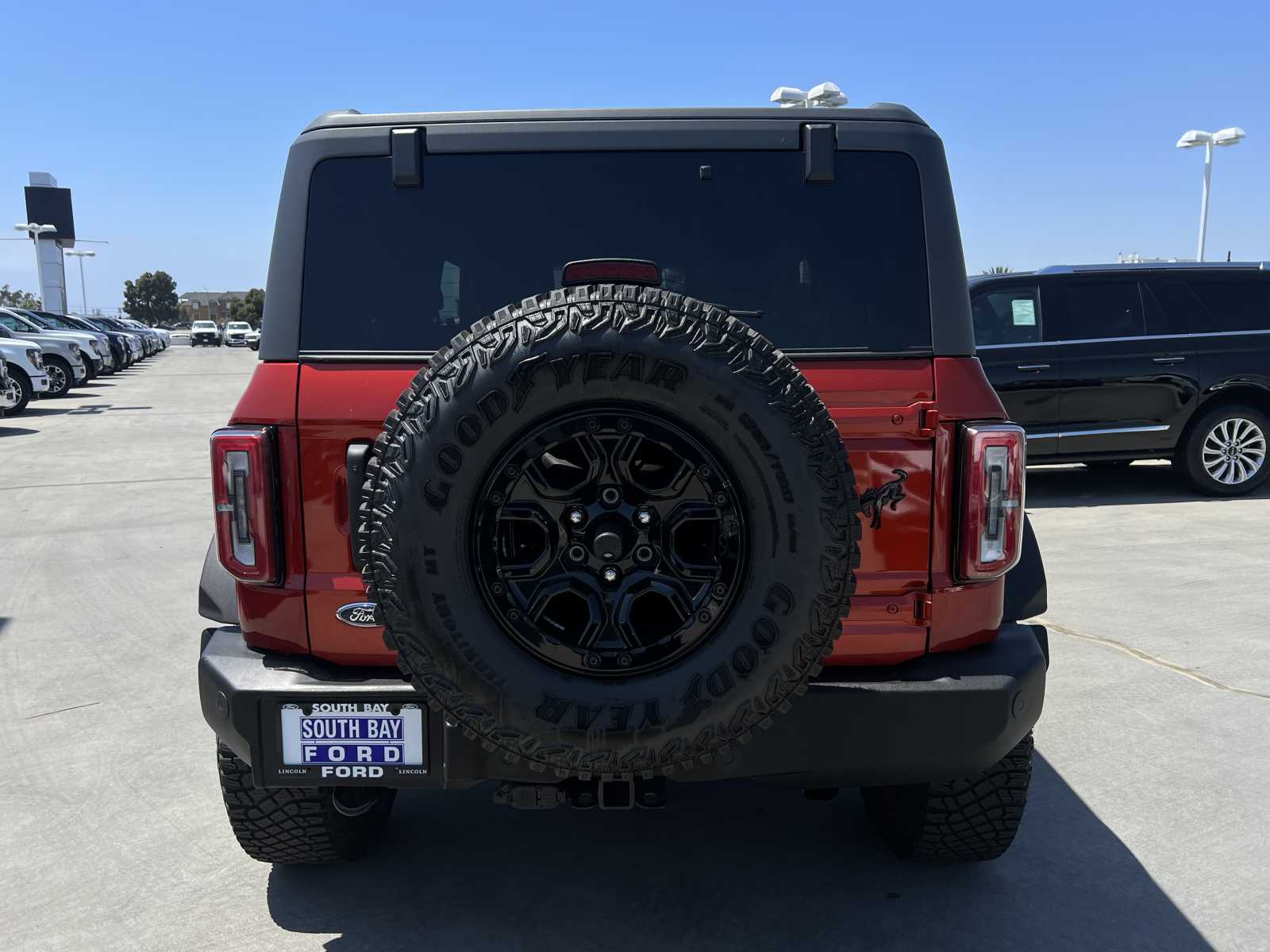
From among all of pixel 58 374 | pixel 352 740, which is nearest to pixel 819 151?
pixel 352 740

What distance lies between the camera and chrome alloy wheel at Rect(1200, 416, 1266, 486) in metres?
9.20

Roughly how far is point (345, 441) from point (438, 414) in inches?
18.4

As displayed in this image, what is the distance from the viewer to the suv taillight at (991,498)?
252 cm

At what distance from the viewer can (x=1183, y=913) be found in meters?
2.89

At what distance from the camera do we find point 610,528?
223cm

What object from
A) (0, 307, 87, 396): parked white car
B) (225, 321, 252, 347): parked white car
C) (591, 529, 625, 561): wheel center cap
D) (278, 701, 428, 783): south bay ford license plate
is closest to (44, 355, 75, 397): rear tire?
(0, 307, 87, 396): parked white car

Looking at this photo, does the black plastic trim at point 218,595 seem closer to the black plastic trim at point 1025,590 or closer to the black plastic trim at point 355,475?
the black plastic trim at point 355,475

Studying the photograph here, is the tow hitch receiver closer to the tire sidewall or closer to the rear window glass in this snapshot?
the rear window glass

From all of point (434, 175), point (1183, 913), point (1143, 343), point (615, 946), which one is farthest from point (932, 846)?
point (1143, 343)

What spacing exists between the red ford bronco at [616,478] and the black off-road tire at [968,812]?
0.02 metres

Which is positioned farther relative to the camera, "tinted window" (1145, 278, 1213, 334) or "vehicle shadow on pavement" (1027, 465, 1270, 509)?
"vehicle shadow on pavement" (1027, 465, 1270, 509)

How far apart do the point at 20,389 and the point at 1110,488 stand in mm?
16529

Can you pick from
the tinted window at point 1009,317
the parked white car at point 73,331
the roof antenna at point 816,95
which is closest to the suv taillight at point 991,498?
the tinted window at point 1009,317

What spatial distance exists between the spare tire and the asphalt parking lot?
0.93 metres
